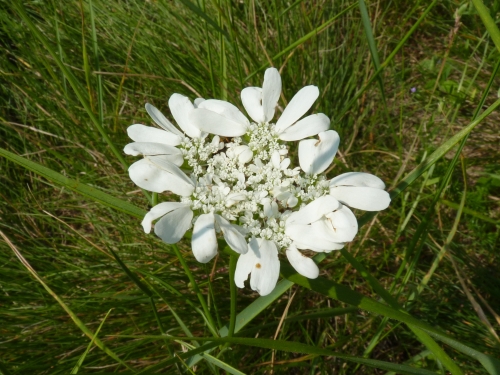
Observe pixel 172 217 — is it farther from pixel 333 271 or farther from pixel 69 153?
pixel 69 153

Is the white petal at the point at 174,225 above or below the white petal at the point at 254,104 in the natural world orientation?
below

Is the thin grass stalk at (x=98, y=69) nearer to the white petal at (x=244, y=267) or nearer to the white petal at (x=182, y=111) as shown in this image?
the white petal at (x=182, y=111)

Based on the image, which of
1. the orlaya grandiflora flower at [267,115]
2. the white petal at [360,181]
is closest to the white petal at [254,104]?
the orlaya grandiflora flower at [267,115]


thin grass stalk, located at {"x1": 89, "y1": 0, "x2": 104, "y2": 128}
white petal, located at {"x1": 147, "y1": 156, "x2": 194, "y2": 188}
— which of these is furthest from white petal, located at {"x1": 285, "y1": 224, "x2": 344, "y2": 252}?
thin grass stalk, located at {"x1": 89, "y1": 0, "x2": 104, "y2": 128}

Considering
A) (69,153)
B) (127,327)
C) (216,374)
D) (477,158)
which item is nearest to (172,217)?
(216,374)

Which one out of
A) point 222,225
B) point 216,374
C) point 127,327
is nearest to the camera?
point 222,225
